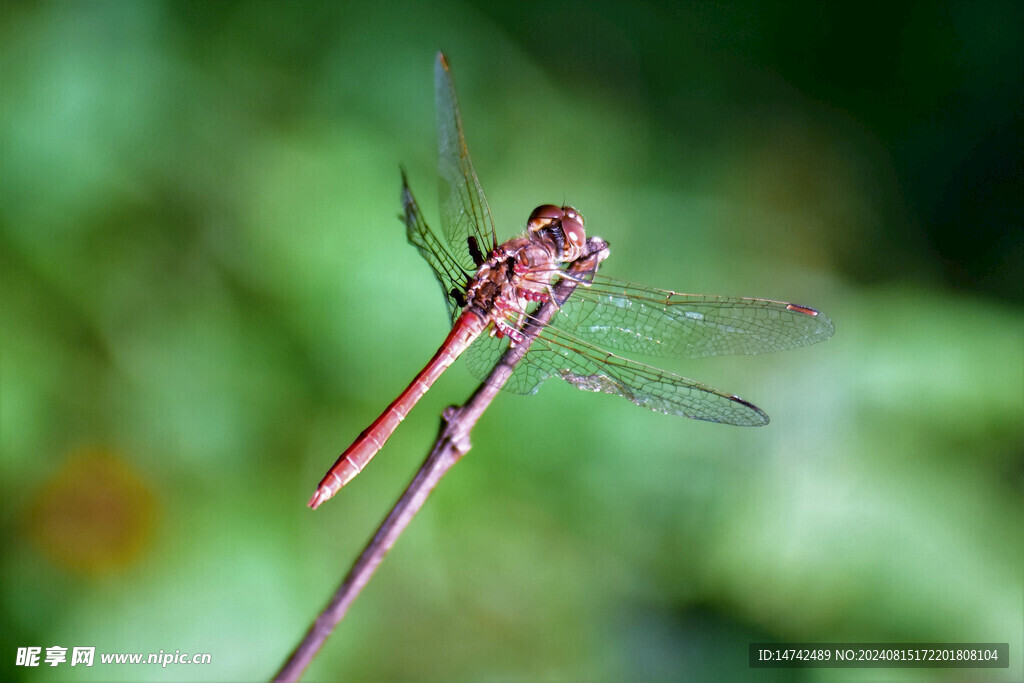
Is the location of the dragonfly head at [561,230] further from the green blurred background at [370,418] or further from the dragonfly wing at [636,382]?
the green blurred background at [370,418]

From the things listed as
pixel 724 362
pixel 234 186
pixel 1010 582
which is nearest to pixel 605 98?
pixel 724 362

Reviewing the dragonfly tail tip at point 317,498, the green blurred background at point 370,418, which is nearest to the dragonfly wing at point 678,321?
the green blurred background at point 370,418

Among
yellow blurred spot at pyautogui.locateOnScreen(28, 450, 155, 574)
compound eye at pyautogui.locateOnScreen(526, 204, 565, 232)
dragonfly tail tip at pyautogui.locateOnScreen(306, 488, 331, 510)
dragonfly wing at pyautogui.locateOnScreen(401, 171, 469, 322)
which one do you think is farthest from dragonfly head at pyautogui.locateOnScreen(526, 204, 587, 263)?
yellow blurred spot at pyautogui.locateOnScreen(28, 450, 155, 574)

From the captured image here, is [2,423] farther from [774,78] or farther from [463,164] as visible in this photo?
[774,78]

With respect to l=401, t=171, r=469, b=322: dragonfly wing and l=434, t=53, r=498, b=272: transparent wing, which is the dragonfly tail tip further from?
l=434, t=53, r=498, b=272: transparent wing

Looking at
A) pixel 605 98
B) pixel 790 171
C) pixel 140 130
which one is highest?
pixel 790 171
